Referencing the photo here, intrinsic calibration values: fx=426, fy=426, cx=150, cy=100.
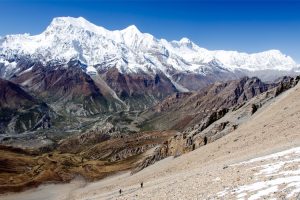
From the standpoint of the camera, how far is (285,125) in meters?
64.2

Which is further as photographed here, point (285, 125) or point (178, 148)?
point (178, 148)

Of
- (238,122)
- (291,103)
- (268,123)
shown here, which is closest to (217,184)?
(268,123)

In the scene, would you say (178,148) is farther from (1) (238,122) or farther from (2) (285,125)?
(2) (285,125)

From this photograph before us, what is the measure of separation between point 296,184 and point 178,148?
335 feet

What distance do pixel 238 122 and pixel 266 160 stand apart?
7347 cm

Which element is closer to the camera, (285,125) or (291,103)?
(285,125)

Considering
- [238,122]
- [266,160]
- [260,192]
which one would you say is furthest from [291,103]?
[260,192]

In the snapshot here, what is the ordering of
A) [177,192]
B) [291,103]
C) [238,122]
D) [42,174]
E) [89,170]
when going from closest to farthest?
1. [177,192]
2. [291,103]
3. [238,122]
4. [42,174]
5. [89,170]

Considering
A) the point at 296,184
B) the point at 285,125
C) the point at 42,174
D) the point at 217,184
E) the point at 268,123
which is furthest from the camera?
the point at 42,174

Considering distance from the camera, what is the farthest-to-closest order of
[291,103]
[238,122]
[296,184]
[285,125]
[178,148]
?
[178,148] → [238,122] → [291,103] → [285,125] → [296,184]

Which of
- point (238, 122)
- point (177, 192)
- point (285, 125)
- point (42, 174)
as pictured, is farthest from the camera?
point (42, 174)

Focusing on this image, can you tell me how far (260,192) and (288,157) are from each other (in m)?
10.7

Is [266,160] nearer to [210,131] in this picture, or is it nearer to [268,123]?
[268,123]

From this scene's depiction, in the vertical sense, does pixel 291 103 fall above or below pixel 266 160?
above
